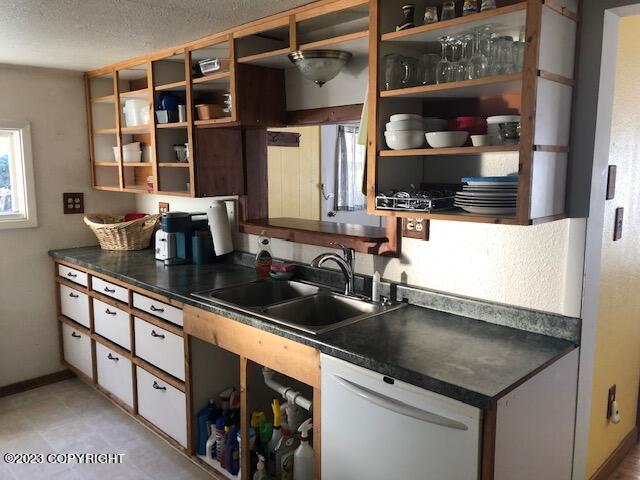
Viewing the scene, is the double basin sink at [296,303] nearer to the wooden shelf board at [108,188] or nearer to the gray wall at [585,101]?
the gray wall at [585,101]

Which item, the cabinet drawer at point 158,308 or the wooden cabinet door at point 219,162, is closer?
the cabinet drawer at point 158,308

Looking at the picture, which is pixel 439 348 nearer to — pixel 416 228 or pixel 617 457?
pixel 416 228

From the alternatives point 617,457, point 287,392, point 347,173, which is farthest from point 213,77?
point 617,457

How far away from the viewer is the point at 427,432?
1.47 metres

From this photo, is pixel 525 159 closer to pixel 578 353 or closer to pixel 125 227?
pixel 578 353

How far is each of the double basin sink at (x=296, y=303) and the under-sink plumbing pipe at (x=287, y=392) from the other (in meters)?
0.28

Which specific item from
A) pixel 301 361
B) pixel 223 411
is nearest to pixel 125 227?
pixel 223 411

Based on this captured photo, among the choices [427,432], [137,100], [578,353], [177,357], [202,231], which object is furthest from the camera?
[137,100]

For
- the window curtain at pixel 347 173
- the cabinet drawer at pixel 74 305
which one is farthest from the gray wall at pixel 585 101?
the cabinet drawer at pixel 74 305

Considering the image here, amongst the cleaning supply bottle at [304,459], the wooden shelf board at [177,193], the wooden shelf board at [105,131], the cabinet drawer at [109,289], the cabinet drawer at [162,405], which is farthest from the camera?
the wooden shelf board at [105,131]

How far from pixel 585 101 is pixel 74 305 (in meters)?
3.03

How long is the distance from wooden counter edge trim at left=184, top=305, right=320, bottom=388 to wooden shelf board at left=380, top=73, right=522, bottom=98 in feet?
3.05

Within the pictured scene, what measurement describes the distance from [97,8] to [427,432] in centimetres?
200

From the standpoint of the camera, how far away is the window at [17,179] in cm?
338
